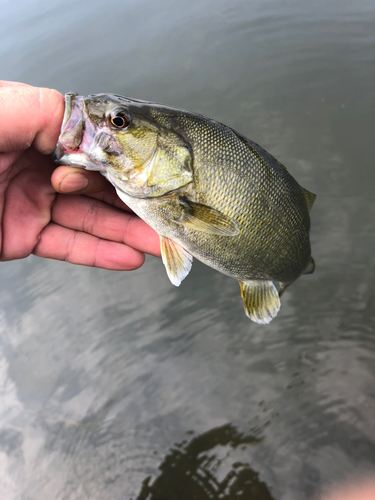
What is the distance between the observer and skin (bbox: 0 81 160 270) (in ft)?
6.95

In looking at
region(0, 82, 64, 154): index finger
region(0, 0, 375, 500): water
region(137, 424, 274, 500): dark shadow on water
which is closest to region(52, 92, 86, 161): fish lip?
region(0, 82, 64, 154): index finger

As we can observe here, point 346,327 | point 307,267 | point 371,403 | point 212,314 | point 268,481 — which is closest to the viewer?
point 307,267

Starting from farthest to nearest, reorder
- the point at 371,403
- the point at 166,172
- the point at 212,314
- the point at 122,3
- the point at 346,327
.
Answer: the point at 122,3
the point at 212,314
the point at 346,327
the point at 371,403
the point at 166,172

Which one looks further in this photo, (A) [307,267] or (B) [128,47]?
(B) [128,47]

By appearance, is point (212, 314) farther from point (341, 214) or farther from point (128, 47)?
point (128, 47)

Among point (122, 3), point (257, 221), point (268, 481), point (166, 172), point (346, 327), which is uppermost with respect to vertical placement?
point (122, 3)

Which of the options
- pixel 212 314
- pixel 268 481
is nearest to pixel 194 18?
pixel 212 314

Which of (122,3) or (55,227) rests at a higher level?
(122,3)

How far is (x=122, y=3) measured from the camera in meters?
7.36

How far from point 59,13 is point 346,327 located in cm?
797

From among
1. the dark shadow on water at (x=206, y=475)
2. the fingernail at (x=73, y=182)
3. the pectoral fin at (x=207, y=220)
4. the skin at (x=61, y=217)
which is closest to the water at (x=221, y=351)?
the dark shadow on water at (x=206, y=475)

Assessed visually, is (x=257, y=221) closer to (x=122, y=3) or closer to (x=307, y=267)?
(x=307, y=267)

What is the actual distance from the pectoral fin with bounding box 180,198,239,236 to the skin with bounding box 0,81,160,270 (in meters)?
0.57

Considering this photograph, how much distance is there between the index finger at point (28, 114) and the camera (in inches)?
71.0
